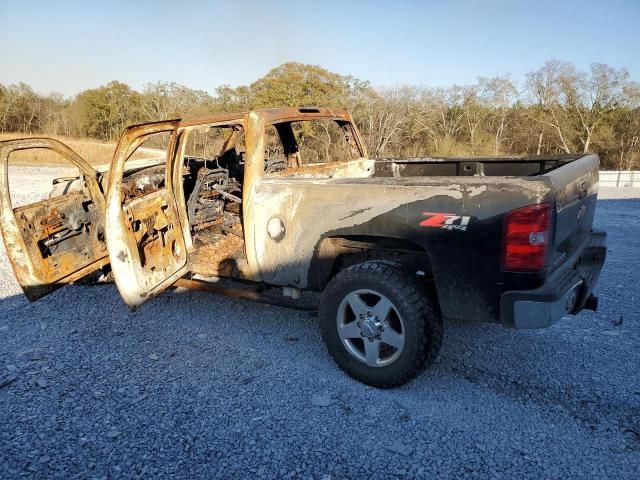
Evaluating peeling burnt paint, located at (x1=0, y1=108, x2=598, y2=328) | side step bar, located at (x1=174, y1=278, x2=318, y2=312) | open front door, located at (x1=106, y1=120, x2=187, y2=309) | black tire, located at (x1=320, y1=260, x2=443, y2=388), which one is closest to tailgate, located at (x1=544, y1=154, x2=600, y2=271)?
peeling burnt paint, located at (x1=0, y1=108, x2=598, y2=328)

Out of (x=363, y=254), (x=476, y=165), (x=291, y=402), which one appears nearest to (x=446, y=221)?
(x=363, y=254)

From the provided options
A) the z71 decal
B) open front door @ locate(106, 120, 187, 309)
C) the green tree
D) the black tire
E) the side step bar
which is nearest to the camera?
the z71 decal

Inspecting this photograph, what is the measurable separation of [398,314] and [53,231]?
3246 mm

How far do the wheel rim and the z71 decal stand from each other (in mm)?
581

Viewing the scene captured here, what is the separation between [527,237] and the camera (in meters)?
2.39

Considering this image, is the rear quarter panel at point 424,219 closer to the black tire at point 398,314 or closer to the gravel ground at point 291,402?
the black tire at point 398,314

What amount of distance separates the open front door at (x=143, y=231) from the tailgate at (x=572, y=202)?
295 centimetres

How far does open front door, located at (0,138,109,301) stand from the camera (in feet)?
11.9

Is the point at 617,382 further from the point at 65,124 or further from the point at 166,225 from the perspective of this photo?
the point at 65,124

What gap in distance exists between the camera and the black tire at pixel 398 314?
2781 millimetres

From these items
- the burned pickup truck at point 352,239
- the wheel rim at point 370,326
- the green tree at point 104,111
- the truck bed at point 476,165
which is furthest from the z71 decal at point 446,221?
the green tree at point 104,111

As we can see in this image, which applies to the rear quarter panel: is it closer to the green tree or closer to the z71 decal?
the z71 decal

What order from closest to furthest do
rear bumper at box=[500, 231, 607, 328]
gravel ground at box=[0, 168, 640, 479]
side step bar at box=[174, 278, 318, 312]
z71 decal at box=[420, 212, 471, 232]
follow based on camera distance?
gravel ground at box=[0, 168, 640, 479], rear bumper at box=[500, 231, 607, 328], z71 decal at box=[420, 212, 471, 232], side step bar at box=[174, 278, 318, 312]

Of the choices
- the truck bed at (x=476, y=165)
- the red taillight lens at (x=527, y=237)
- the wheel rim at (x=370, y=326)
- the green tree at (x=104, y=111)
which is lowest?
the wheel rim at (x=370, y=326)
